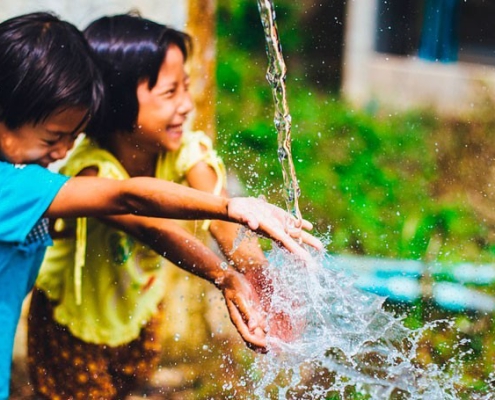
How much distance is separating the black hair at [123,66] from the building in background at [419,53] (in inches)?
54.0

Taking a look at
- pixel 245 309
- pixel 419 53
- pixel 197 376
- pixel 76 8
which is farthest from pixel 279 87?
pixel 419 53

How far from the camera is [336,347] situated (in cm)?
217

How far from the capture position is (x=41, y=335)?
232 centimetres

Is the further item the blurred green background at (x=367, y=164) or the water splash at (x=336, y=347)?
the blurred green background at (x=367, y=164)

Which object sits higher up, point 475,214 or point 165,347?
point 475,214

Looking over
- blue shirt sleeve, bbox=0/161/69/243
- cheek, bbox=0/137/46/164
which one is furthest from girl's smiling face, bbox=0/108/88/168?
blue shirt sleeve, bbox=0/161/69/243

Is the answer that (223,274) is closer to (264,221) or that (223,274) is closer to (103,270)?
(103,270)

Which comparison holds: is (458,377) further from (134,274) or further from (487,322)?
(134,274)

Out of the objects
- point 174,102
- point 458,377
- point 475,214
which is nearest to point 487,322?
point 458,377

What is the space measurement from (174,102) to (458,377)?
3.18ft

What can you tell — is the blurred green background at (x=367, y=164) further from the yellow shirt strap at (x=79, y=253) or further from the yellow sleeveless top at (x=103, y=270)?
the yellow shirt strap at (x=79, y=253)

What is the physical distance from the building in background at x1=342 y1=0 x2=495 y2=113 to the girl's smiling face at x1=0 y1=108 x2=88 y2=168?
5.49 ft

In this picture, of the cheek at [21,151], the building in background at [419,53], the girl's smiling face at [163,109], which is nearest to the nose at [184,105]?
the girl's smiling face at [163,109]

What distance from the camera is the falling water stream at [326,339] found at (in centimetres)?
195
